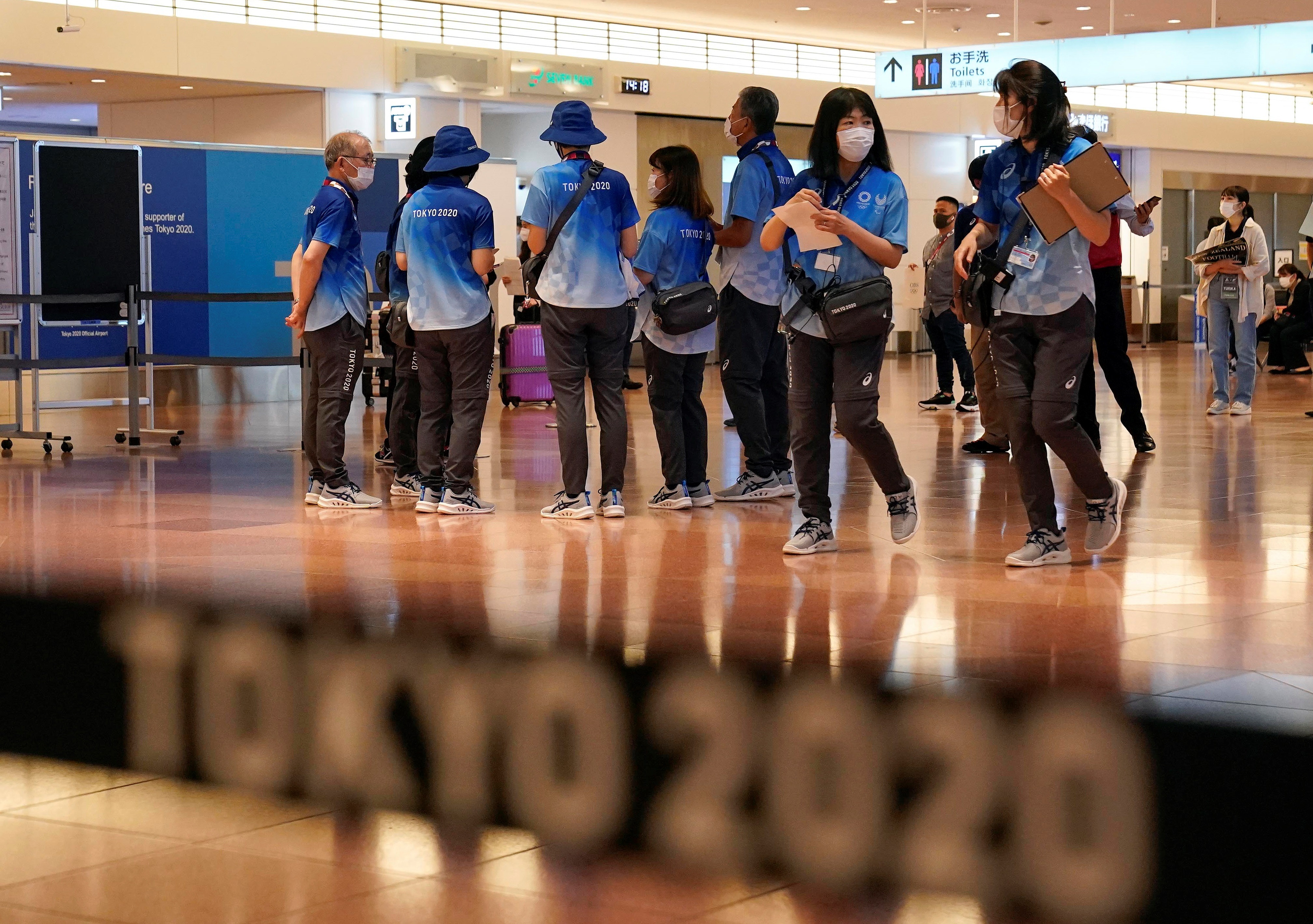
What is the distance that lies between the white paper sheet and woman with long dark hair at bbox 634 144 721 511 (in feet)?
4.48

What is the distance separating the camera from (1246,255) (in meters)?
11.4

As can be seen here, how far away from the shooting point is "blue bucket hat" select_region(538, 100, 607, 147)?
6.51 meters

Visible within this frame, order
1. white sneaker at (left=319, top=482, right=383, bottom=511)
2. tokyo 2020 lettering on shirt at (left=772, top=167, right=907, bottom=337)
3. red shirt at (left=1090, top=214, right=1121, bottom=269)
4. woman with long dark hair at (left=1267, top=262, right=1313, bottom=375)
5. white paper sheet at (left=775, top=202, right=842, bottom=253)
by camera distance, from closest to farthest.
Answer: white paper sheet at (left=775, top=202, right=842, bottom=253)
tokyo 2020 lettering on shirt at (left=772, top=167, right=907, bottom=337)
white sneaker at (left=319, top=482, right=383, bottom=511)
red shirt at (left=1090, top=214, right=1121, bottom=269)
woman with long dark hair at (left=1267, top=262, right=1313, bottom=375)

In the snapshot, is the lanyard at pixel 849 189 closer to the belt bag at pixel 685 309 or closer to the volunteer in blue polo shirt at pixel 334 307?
the belt bag at pixel 685 309

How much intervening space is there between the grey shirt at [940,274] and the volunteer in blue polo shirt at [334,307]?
17.5 feet

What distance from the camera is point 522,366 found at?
13680 millimetres

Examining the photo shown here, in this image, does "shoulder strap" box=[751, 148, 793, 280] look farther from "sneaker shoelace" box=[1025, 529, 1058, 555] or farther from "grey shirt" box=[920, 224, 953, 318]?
"grey shirt" box=[920, 224, 953, 318]

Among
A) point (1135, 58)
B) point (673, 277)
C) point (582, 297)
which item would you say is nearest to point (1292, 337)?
point (1135, 58)

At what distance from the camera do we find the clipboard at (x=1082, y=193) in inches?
192

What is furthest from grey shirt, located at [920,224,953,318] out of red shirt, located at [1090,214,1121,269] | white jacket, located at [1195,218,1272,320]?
red shirt, located at [1090,214,1121,269]

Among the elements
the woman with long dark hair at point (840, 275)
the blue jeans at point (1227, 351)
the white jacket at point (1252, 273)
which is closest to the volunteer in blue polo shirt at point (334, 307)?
the woman with long dark hair at point (840, 275)

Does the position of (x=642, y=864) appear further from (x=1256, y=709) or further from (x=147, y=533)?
(x=147, y=533)

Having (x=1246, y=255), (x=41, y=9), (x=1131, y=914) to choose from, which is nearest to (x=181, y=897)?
(x=1131, y=914)

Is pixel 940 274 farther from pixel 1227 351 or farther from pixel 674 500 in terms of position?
pixel 674 500
